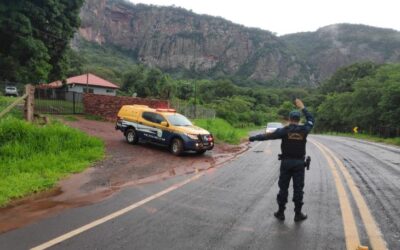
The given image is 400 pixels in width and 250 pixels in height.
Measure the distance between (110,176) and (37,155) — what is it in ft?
7.57

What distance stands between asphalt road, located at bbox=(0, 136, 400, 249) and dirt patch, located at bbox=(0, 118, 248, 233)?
454 millimetres

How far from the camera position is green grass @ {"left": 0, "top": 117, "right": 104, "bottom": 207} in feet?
28.0

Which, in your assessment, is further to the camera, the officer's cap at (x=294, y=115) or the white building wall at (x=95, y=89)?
the white building wall at (x=95, y=89)

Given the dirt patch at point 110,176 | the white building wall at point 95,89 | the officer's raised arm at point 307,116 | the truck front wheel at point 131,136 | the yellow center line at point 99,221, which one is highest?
the white building wall at point 95,89

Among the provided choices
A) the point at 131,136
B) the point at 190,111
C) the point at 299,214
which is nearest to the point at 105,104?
the point at 131,136

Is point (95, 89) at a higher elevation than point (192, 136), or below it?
higher

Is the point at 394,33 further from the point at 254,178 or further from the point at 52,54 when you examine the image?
the point at 254,178

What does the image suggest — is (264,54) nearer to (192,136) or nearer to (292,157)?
(192,136)

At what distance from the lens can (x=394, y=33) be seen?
592 ft

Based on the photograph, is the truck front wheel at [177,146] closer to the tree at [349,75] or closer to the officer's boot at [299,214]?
the officer's boot at [299,214]

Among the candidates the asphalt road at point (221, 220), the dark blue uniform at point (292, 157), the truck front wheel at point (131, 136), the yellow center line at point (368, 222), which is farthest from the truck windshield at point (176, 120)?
the dark blue uniform at point (292, 157)

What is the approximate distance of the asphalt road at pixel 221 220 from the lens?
515cm

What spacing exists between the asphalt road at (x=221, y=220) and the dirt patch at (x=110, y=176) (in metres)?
0.45

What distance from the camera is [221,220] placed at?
6215 mm
